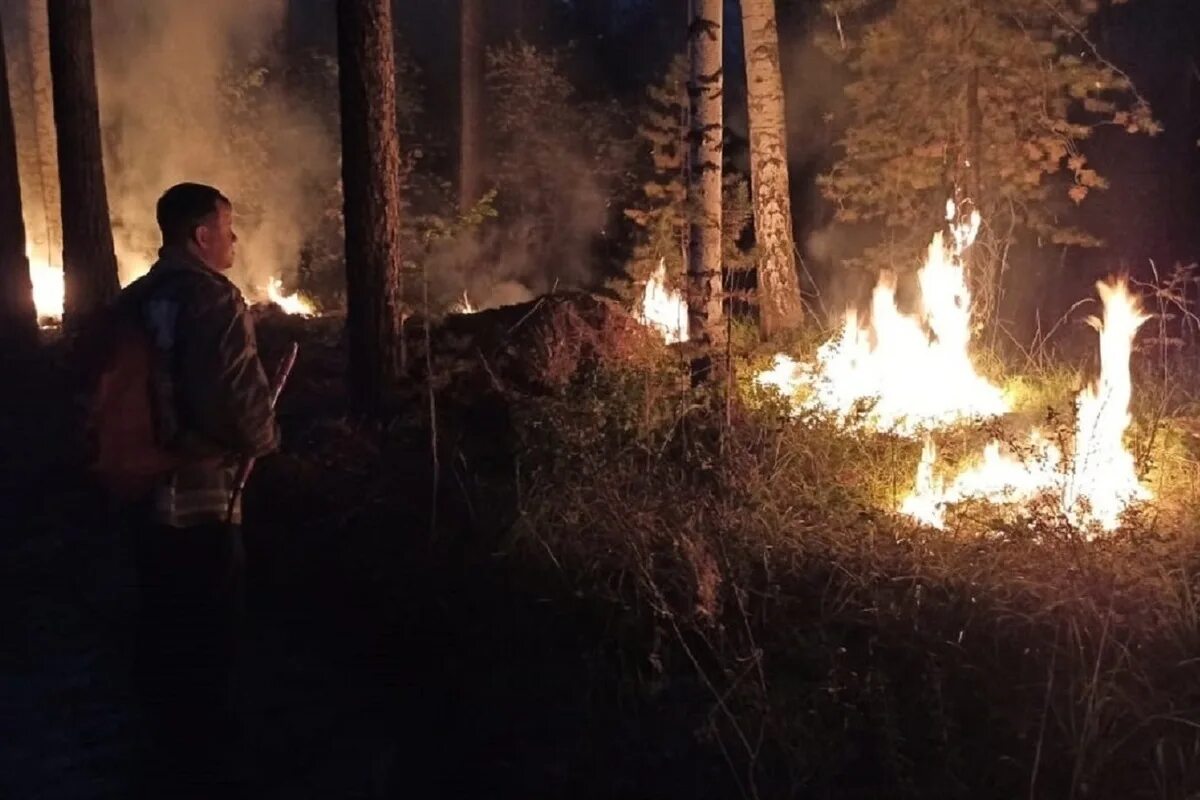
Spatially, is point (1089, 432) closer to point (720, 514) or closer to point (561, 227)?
point (720, 514)

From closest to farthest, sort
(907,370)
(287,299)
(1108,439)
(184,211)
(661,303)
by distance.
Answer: (184,211) → (1108,439) → (907,370) → (661,303) → (287,299)

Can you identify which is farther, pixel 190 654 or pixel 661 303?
pixel 661 303

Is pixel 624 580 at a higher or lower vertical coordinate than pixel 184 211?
lower

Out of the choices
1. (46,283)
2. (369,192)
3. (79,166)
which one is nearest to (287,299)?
(46,283)

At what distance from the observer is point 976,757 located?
3.52 meters

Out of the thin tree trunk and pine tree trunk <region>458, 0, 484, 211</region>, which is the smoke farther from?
the thin tree trunk

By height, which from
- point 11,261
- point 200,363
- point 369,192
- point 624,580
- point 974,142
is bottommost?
point 624,580

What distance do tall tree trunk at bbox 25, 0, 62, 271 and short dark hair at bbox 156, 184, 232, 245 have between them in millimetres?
16219

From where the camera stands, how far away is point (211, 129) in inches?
706

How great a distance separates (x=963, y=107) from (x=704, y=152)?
160 inches

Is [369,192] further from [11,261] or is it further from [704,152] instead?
[11,261]

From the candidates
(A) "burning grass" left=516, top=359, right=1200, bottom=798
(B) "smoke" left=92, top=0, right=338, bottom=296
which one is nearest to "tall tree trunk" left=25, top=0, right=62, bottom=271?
(B) "smoke" left=92, top=0, right=338, bottom=296

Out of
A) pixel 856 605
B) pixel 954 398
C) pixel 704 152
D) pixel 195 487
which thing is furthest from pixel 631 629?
pixel 704 152

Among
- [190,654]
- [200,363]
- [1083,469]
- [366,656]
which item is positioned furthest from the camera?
[1083,469]
